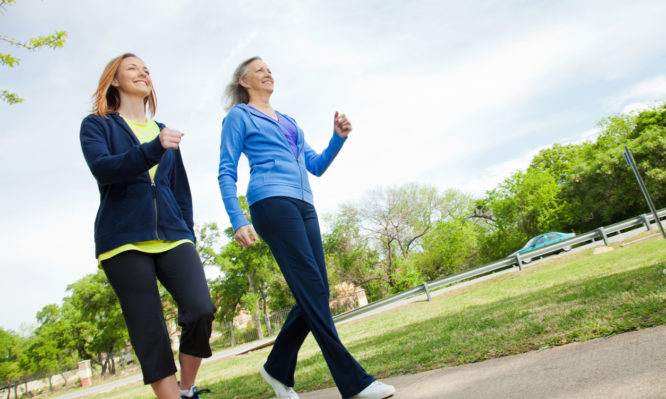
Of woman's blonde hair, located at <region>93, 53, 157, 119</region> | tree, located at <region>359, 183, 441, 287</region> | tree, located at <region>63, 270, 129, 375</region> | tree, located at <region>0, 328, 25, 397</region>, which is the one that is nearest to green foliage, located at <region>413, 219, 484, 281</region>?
tree, located at <region>359, 183, 441, 287</region>

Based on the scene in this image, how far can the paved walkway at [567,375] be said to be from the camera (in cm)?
150

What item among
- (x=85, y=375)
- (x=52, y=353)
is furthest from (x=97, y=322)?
(x=85, y=375)

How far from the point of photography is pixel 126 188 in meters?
2.19

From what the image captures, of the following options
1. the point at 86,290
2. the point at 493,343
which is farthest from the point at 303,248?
the point at 86,290

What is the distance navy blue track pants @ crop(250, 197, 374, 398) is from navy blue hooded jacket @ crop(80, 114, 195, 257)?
0.55 metres

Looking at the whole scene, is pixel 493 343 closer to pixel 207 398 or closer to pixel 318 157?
pixel 318 157

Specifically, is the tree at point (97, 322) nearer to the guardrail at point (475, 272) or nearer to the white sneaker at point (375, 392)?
the guardrail at point (475, 272)

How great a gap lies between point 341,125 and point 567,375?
2.18m

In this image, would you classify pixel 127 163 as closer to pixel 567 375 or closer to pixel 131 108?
pixel 131 108

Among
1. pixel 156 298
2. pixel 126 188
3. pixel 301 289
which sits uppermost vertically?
pixel 126 188

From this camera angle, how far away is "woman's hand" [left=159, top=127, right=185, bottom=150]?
6.42ft

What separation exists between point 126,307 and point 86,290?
4007cm

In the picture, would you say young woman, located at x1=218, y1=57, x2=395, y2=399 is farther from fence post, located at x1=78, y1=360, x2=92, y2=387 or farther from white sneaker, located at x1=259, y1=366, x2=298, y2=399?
fence post, located at x1=78, y1=360, x2=92, y2=387

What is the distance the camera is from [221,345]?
3316 cm
